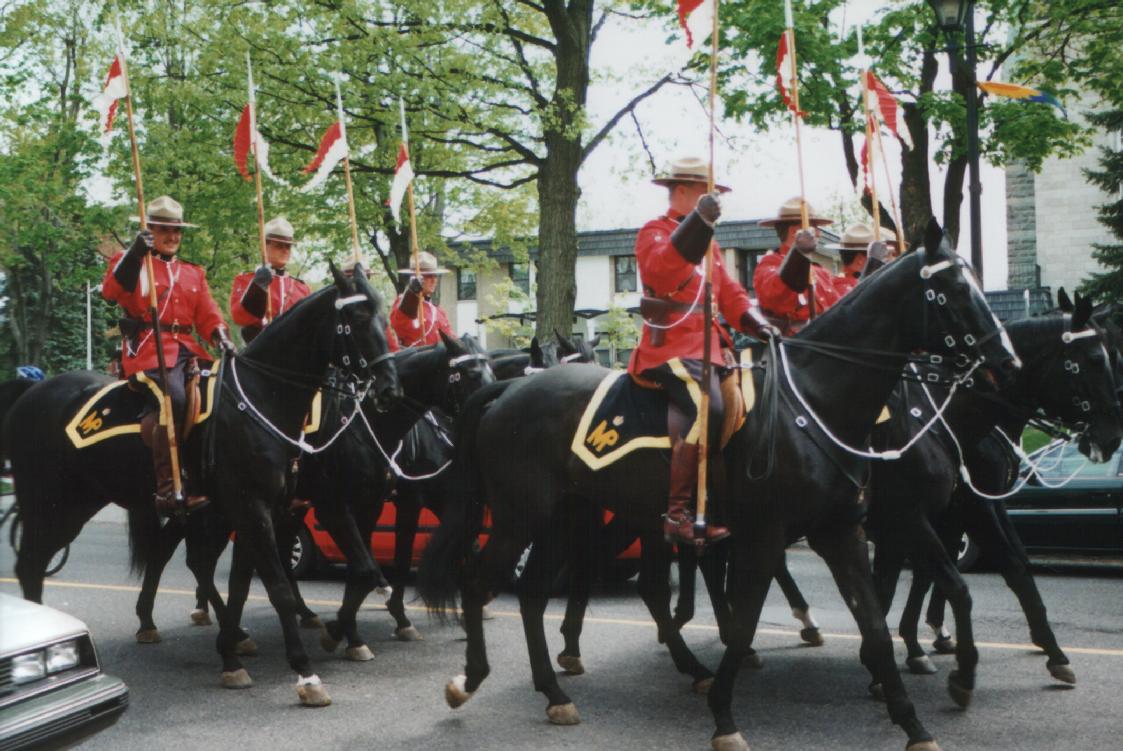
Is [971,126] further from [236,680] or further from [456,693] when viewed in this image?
[236,680]

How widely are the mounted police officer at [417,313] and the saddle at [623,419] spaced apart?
13.7ft

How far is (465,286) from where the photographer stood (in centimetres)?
5188

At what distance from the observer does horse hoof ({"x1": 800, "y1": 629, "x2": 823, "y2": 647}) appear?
8453 millimetres

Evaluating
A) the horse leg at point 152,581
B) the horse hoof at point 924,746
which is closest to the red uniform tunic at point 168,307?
the horse leg at point 152,581

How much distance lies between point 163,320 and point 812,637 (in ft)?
16.5

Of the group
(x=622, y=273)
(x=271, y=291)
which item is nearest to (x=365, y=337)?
(x=271, y=291)

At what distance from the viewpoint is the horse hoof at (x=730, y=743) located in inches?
224

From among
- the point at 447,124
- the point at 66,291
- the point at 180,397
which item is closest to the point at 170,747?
the point at 180,397

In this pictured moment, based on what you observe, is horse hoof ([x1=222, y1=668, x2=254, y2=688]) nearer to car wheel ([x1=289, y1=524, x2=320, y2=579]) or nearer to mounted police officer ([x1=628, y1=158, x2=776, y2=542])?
mounted police officer ([x1=628, y1=158, x2=776, y2=542])

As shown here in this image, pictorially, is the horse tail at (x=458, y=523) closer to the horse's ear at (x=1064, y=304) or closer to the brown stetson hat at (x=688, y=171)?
the brown stetson hat at (x=688, y=171)

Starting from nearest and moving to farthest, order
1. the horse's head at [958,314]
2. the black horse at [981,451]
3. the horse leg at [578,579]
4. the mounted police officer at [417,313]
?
the horse's head at [958,314] → the black horse at [981,451] → the horse leg at [578,579] → the mounted police officer at [417,313]

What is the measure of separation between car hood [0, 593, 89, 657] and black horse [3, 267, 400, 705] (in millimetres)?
2374


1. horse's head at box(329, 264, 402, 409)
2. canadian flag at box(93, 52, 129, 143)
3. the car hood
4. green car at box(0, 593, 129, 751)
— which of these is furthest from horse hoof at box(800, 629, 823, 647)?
canadian flag at box(93, 52, 129, 143)

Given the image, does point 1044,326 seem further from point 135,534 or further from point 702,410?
point 135,534
